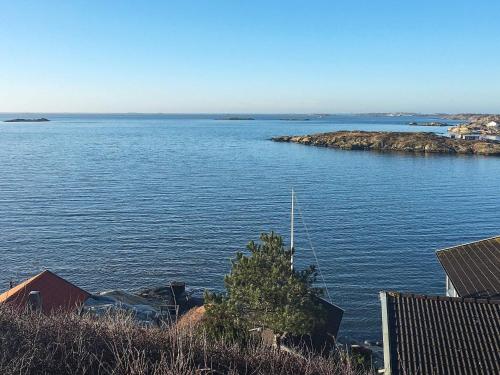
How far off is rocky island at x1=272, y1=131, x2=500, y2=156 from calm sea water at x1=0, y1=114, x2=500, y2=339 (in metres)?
26.8

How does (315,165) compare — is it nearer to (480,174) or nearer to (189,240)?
(480,174)

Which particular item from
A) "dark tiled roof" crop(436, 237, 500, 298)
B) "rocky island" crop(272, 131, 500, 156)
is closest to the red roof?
"dark tiled roof" crop(436, 237, 500, 298)

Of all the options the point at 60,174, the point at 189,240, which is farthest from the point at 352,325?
the point at 60,174

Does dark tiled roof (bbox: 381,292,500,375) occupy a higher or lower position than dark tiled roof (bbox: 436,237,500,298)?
higher

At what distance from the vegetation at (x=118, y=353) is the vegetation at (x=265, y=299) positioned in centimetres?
719

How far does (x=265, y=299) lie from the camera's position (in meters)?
15.5

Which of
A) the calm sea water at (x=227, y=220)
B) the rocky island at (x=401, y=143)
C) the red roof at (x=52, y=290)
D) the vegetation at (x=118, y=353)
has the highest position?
the vegetation at (x=118, y=353)

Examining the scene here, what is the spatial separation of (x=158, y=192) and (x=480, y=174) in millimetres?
41805

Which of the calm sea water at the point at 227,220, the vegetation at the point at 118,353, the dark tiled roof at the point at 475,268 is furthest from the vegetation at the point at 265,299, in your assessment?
the calm sea water at the point at 227,220

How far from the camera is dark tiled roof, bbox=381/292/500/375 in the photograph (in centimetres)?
1083

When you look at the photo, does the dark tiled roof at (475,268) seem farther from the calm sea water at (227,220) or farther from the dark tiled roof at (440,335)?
the calm sea water at (227,220)

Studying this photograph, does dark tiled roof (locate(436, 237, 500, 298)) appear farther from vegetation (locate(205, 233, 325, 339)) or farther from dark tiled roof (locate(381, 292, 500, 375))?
vegetation (locate(205, 233, 325, 339))

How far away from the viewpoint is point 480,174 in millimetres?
66250

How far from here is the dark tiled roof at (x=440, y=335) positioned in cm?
1083
